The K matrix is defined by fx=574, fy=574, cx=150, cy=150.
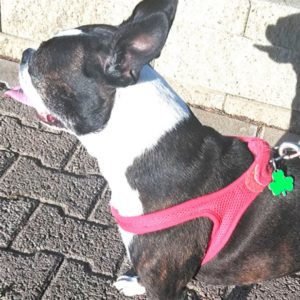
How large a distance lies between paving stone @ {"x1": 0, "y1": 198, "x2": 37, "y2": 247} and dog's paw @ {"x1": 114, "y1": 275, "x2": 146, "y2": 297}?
0.78 meters

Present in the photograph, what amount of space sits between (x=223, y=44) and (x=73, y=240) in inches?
70.6

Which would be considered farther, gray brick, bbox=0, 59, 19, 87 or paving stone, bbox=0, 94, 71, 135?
gray brick, bbox=0, 59, 19, 87

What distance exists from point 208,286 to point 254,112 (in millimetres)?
1581

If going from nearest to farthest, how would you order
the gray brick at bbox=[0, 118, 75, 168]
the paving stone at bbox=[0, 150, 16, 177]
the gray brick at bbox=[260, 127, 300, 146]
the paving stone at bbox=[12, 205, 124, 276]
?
the paving stone at bbox=[12, 205, 124, 276], the paving stone at bbox=[0, 150, 16, 177], the gray brick at bbox=[0, 118, 75, 168], the gray brick at bbox=[260, 127, 300, 146]

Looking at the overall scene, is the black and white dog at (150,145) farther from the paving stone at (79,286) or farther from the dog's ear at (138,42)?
the paving stone at (79,286)

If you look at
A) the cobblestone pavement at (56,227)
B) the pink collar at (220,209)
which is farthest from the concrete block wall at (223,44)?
the pink collar at (220,209)

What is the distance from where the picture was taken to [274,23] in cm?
404

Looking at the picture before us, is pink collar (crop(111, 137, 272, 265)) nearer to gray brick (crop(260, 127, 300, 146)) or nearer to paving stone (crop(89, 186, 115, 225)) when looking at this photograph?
paving stone (crop(89, 186, 115, 225))

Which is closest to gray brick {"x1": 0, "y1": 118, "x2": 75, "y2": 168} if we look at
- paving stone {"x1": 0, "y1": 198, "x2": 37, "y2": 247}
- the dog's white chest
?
paving stone {"x1": 0, "y1": 198, "x2": 37, "y2": 247}

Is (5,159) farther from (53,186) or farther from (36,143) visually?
(53,186)

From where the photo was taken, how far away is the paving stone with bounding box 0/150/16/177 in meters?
4.09

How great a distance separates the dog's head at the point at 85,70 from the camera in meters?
2.40

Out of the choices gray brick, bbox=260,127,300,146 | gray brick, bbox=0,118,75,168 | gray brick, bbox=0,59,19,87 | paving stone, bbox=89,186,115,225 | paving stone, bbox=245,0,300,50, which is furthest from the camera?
gray brick, bbox=0,59,19,87

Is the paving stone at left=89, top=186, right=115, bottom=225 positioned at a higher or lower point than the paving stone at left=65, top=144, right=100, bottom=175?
lower
